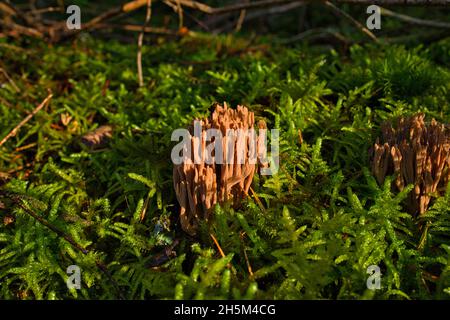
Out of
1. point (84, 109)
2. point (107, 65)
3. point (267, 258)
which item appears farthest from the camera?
point (107, 65)

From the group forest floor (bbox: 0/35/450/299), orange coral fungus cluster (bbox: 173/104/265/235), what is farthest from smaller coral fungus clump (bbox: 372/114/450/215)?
orange coral fungus cluster (bbox: 173/104/265/235)

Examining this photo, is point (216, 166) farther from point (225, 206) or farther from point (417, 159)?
point (417, 159)

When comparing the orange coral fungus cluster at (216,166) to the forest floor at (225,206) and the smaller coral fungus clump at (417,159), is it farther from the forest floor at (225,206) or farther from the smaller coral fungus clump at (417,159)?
the smaller coral fungus clump at (417,159)

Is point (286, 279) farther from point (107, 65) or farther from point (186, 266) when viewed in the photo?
point (107, 65)

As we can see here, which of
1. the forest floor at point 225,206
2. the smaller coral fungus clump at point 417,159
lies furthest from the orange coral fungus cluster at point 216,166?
the smaller coral fungus clump at point 417,159

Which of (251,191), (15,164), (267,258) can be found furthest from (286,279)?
(15,164)

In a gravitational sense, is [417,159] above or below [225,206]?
above

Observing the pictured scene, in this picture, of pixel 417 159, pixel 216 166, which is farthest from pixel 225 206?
pixel 417 159

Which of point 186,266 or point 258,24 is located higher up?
point 258,24
